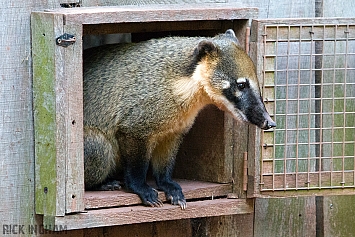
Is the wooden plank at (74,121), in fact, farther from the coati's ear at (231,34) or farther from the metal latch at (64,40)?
the coati's ear at (231,34)

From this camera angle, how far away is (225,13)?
15.1 feet

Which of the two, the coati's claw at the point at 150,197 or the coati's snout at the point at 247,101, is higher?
the coati's snout at the point at 247,101

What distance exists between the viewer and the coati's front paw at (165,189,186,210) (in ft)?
15.5

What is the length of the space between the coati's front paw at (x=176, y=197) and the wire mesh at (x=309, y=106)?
20.0 inches

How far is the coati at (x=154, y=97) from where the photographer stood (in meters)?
4.52

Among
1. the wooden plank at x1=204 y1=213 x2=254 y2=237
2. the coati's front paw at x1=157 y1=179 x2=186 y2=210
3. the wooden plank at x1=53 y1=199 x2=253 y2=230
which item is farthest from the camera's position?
the wooden plank at x1=204 y1=213 x2=254 y2=237

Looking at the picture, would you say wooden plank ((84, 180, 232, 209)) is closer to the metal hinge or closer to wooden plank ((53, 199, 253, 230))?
wooden plank ((53, 199, 253, 230))

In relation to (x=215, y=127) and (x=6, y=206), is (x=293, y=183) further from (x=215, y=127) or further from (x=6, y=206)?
(x=6, y=206)

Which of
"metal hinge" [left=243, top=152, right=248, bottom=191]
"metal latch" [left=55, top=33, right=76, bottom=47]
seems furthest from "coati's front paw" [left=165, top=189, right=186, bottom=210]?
"metal latch" [left=55, top=33, right=76, bottom=47]

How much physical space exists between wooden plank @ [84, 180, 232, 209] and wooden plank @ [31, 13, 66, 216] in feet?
0.77

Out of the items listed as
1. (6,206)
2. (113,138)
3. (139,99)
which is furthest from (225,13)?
(6,206)

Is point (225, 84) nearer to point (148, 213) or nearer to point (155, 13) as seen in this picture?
point (155, 13)

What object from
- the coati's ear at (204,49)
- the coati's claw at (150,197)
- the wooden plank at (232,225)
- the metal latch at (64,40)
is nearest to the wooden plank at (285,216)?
the wooden plank at (232,225)

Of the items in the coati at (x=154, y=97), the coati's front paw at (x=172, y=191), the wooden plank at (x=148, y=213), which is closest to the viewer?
the wooden plank at (x=148, y=213)
